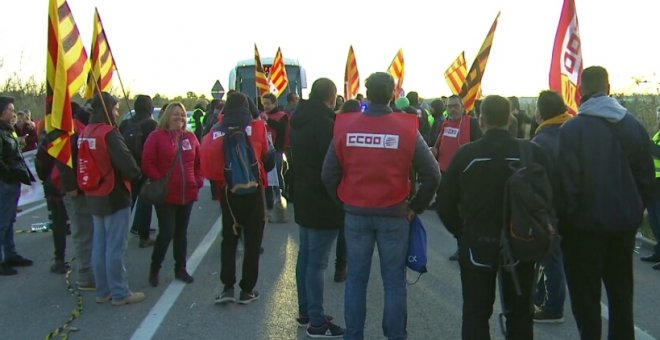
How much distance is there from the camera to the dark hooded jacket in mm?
5789

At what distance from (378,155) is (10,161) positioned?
507 cm

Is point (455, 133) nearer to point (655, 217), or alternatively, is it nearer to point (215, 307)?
point (655, 217)

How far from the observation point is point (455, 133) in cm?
777

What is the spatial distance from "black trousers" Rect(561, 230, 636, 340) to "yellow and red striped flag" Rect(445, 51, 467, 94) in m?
8.42

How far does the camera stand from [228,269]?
5.93 meters

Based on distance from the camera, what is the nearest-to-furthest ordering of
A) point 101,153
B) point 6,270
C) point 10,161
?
point 101,153 → point 6,270 → point 10,161

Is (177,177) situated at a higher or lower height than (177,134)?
lower

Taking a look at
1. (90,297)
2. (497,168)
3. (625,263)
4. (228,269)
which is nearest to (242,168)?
(228,269)

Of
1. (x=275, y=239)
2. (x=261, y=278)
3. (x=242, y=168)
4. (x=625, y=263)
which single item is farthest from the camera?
(x=275, y=239)

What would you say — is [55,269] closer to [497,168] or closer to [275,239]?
[275,239]

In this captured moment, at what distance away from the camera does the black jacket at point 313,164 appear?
4898mm

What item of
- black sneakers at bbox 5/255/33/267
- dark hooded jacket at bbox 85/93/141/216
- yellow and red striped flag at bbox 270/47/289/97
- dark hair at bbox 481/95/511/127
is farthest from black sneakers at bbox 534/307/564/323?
yellow and red striped flag at bbox 270/47/289/97

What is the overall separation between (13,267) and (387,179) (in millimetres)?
5312

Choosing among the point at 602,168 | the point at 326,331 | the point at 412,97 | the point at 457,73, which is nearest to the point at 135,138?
the point at 326,331
